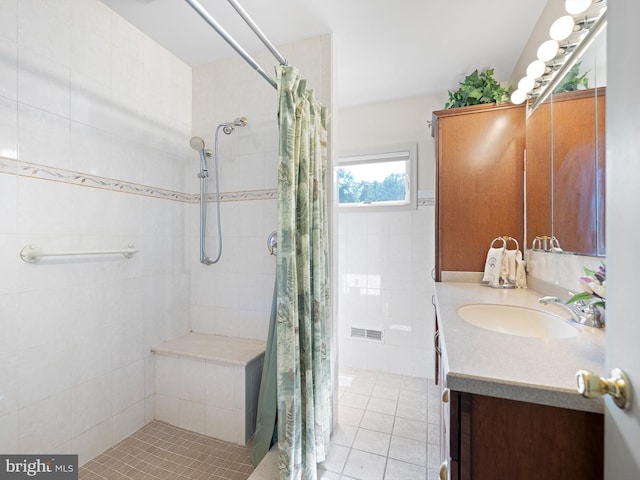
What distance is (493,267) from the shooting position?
68.4 inches

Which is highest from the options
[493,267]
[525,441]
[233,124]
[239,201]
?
[233,124]

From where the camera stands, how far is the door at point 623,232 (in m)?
A: 0.45

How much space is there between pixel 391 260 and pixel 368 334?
75cm

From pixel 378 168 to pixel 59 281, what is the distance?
98.5 inches

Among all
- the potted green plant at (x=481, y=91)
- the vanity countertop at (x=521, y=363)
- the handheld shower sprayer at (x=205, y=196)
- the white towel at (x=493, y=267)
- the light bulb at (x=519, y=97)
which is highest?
the potted green plant at (x=481, y=91)

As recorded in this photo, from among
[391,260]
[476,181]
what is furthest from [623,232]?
[391,260]

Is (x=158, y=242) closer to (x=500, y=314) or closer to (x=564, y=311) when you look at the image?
(x=500, y=314)

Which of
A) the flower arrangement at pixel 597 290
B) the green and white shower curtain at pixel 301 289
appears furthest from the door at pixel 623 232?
the green and white shower curtain at pixel 301 289

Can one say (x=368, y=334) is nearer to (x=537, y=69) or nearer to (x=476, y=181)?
(x=476, y=181)

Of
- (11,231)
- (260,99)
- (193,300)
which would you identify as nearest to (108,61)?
(260,99)

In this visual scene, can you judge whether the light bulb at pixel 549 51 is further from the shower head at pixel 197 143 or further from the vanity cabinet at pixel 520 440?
Answer: the shower head at pixel 197 143

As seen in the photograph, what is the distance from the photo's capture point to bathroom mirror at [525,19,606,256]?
1.03m

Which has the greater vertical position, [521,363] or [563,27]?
[563,27]

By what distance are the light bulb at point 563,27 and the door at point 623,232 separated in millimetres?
945
